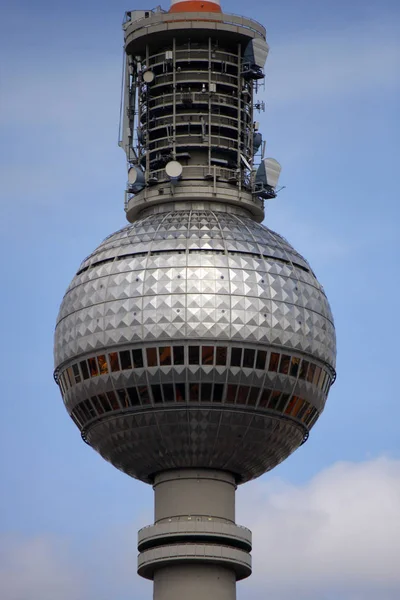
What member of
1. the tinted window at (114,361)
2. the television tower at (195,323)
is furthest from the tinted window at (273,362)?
the tinted window at (114,361)

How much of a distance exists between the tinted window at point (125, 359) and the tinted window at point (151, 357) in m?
1.27

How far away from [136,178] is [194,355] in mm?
14961

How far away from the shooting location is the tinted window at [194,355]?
5271 inches

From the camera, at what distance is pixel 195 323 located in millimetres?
133875

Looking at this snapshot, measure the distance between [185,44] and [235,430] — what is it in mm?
26988

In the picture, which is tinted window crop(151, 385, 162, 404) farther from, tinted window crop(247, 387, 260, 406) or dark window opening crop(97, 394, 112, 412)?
tinted window crop(247, 387, 260, 406)

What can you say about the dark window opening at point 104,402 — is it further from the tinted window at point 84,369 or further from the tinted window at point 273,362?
the tinted window at point 273,362

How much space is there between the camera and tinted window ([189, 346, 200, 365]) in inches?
5271

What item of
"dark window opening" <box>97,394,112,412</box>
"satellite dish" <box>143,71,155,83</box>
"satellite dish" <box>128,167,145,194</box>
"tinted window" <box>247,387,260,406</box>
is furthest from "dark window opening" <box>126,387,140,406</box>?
"satellite dish" <box>143,71,155,83</box>

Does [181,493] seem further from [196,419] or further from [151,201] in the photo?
[151,201]

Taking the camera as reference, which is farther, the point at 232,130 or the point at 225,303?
the point at 232,130

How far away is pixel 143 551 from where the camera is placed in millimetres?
137875

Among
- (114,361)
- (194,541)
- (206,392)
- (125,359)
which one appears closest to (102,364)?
(114,361)

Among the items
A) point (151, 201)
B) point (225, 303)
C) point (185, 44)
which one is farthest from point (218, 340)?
point (185, 44)
